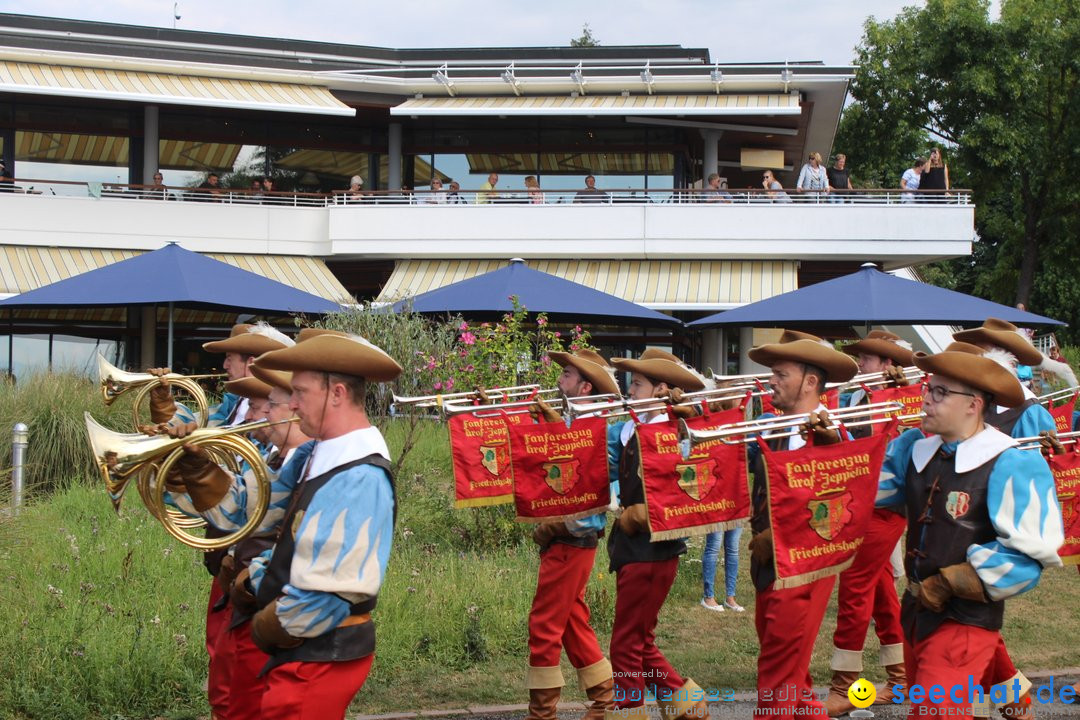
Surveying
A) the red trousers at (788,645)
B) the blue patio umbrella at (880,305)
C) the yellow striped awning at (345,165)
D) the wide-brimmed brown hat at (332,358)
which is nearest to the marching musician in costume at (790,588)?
the red trousers at (788,645)

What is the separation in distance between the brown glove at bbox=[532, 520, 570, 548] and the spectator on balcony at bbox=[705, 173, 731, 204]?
1803 cm

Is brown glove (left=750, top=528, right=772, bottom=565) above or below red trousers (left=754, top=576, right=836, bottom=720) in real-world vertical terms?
above

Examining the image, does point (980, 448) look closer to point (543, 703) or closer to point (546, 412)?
point (546, 412)

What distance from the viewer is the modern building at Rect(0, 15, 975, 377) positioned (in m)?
23.6

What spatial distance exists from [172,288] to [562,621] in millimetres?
10687

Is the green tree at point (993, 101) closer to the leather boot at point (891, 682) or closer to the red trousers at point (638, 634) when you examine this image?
the leather boot at point (891, 682)

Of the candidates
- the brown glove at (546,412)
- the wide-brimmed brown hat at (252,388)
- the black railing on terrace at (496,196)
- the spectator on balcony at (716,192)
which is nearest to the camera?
the wide-brimmed brown hat at (252,388)

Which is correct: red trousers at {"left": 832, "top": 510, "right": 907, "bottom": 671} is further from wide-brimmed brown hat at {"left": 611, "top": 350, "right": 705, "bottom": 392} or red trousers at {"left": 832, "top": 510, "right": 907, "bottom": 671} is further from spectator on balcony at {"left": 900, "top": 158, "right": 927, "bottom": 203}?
spectator on balcony at {"left": 900, "top": 158, "right": 927, "bottom": 203}

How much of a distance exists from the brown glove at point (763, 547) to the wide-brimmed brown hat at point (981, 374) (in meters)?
1.11

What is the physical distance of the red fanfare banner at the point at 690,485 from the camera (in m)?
6.18

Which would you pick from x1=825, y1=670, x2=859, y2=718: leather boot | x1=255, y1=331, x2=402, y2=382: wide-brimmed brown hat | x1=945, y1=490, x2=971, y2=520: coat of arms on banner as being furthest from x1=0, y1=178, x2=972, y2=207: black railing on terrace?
x1=255, y1=331, x2=402, y2=382: wide-brimmed brown hat

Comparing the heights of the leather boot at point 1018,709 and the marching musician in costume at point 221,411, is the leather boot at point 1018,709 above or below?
below

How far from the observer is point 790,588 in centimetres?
532

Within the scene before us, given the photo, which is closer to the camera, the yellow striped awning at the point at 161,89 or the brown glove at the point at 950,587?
the brown glove at the point at 950,587
